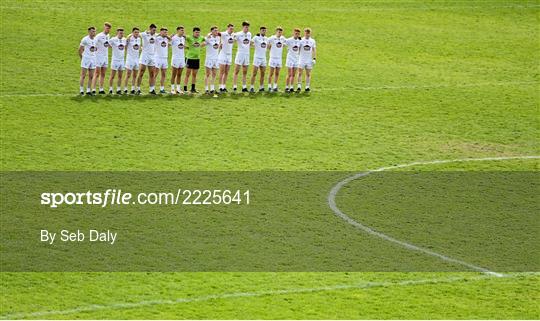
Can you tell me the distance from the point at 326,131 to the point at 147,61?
650cm

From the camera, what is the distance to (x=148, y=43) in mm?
36688

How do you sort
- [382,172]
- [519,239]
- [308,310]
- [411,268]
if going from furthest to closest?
[382,172], [519,239], [411,268], [308,310]

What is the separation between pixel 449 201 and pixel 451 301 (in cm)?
710

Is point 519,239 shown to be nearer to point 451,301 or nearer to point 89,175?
point 451,301

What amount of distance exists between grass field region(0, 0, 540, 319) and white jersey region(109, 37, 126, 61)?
56.8 inches

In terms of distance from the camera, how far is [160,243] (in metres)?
25.8

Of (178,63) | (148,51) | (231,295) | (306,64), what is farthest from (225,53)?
(231,295)

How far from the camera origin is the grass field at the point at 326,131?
2258cm

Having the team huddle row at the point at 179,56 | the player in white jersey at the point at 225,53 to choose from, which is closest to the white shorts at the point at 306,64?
the team huddle row at the point at 179,56

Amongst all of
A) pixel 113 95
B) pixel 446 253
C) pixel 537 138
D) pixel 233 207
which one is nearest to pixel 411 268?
pixel 446 253

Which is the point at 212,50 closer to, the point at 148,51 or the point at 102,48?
the point at 148,51

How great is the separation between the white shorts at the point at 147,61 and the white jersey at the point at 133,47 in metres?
0.20

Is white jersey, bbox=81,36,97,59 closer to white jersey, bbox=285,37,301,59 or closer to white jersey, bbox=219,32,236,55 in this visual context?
white jersey, bbox=219,32,236,55

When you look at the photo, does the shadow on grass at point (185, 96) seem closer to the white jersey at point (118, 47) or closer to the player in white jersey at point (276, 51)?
the player in white jersey at point (276, 51)
